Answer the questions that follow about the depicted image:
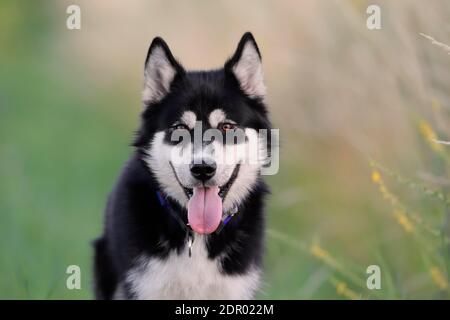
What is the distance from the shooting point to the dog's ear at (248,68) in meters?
4.87

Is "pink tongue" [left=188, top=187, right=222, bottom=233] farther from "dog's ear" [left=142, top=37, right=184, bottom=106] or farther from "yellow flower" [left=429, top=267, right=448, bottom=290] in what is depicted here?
"yellow flower" [left=429, top=267, right=448, bottom=290]

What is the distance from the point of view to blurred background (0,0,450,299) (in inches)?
209

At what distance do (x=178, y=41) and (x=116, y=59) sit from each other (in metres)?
1.19

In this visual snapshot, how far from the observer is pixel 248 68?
16.1 feet

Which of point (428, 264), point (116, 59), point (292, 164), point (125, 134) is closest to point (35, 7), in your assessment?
point (116, 59)

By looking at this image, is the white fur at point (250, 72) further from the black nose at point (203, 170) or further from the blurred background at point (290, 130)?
the blurred background at point (290, 130)

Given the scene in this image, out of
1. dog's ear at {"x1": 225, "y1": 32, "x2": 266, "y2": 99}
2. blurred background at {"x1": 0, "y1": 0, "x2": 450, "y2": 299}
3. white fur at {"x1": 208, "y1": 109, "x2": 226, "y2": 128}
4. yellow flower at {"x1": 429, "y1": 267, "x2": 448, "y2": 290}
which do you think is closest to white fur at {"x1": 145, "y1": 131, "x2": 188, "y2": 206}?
white fur at {"x1": 208, "y1": 109, "x2": 226, "y2": 128}

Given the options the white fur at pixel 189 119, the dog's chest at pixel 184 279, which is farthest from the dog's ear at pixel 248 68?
the dog's chest at pixel 184 279

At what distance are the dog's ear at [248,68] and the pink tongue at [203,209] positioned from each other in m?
0.70

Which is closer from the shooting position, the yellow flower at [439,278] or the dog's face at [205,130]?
the dog's face at [205,130]

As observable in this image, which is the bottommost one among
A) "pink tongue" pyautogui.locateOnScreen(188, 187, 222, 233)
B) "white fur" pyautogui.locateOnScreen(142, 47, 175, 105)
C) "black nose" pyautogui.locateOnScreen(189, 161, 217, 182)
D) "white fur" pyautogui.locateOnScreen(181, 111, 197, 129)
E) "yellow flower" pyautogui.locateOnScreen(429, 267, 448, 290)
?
"yellow flower" pyautogui.locateOnScreen(429, 267, 448, 290)

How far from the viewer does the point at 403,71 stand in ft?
18.0

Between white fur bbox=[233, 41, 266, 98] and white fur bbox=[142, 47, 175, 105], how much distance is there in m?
0.39
